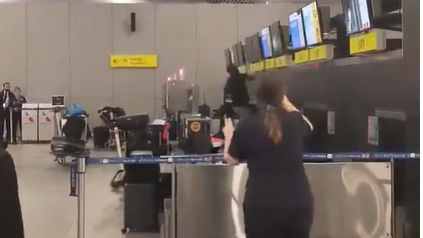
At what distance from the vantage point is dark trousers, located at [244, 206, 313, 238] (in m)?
2.74

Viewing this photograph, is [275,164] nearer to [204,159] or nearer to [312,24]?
[204,159]

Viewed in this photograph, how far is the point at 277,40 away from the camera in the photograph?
7.02 metres

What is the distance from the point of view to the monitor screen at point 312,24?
5.18m

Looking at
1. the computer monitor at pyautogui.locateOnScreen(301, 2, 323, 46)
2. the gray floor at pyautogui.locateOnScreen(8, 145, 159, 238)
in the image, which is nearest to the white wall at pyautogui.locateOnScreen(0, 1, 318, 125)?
the gray floor at pyautogui.locateOnScreen(8, 145, 159, 238)

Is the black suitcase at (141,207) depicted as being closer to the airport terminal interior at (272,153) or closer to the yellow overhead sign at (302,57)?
the airport terminal interior at (272,153)

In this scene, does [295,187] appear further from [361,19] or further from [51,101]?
[51,101]

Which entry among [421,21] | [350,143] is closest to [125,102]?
[350,143]

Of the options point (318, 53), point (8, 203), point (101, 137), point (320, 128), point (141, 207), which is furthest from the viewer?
point (101, 137)

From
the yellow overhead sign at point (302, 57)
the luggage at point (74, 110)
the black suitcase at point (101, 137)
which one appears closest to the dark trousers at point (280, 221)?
the yellow overhead sign at point (302, 57)

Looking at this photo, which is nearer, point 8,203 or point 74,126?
point 8,203

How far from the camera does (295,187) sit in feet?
8.95

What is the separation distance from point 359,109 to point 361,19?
606 millimetres

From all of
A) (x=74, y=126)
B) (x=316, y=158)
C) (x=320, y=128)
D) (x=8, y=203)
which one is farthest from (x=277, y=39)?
(x=8, y=203)

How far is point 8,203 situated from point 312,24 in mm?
4324
